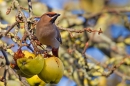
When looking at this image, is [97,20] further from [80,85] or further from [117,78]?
[80,85]

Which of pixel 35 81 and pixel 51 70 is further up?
pixel 51 70

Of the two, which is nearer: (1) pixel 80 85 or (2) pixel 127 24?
(1) pixel 80 85

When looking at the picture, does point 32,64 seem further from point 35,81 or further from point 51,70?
point 35,81

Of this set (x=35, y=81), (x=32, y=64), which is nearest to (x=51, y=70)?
(x=32, y=64)

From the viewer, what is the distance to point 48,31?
1.42m

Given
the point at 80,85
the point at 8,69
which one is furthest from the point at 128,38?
the point at 8,69

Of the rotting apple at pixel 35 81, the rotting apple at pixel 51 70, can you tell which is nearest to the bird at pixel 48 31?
the rotting apple at pixel 51 70

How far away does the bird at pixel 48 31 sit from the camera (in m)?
1.41

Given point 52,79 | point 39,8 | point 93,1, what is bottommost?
point 93,1

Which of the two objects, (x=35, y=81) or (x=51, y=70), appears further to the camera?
(x=35, y=81)

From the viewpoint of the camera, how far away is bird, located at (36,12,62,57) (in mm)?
1407

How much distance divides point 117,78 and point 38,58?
10.4ft

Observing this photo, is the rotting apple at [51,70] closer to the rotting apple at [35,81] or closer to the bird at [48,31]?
the bird at [48,31]

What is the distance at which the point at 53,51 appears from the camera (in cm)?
143
